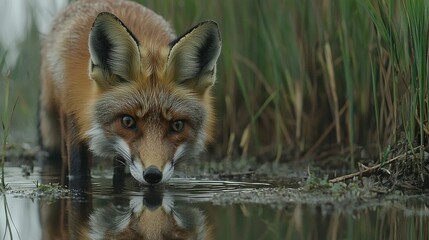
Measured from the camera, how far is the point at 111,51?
6578 millimetres

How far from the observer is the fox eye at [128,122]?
637cm

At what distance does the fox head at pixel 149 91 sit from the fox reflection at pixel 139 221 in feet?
1.89

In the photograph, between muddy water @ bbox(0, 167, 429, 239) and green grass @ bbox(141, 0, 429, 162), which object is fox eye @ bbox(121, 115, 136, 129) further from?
green grass @ bbox(141, 0, 429, 162)

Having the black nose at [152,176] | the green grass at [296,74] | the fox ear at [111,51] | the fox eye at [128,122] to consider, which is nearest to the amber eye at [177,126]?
the fox eye at [128,122]

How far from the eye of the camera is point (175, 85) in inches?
263

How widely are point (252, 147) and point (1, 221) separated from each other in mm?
4426

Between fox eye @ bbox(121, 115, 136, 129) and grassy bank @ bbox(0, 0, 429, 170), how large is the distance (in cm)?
212

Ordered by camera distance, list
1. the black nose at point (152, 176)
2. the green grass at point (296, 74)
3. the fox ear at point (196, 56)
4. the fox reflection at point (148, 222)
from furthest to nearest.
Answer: the green grass at point (296, 74) < the fox ear at point (196, 56) < the black nose at point (152, 176) < the fox reflection at point (148, 222)

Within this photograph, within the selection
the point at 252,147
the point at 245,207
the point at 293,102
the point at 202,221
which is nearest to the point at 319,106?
the point at 293,102

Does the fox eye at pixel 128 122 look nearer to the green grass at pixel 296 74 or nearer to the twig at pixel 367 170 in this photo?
the twig at pixel 367 170

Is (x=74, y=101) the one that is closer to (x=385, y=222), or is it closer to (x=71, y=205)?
(x=71, y=205)

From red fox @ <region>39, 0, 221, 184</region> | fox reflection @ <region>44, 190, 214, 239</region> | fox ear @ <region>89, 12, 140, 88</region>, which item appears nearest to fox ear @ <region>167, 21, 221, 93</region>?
red fox @ <region>39, 0, 221, 184</region>

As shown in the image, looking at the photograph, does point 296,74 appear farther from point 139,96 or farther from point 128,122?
point 128,122

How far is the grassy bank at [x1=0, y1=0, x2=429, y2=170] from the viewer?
7.89 meters
